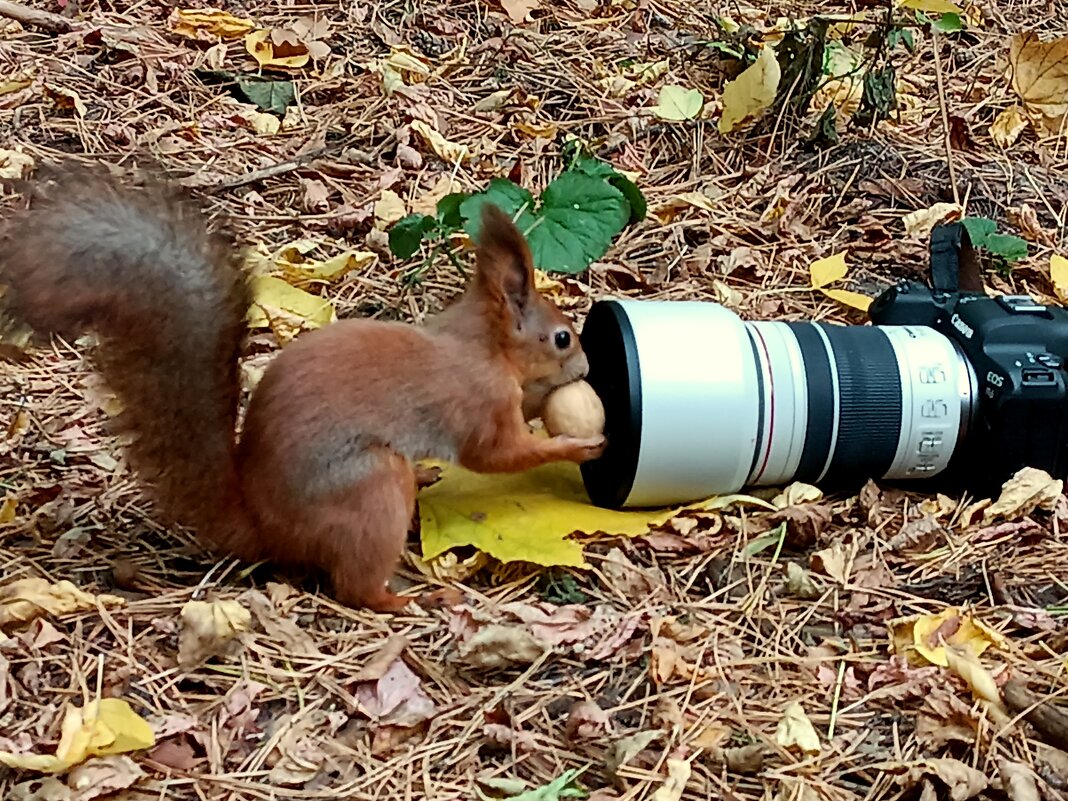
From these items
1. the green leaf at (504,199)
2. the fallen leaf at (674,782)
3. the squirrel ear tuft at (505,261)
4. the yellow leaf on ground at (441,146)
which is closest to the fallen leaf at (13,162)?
the yellow leaf on ground at (441,146)

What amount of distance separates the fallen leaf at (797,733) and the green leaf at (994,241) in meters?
1.37

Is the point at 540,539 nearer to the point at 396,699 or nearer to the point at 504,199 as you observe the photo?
the point at 396,699

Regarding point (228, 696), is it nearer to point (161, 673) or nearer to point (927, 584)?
point (161, 673)

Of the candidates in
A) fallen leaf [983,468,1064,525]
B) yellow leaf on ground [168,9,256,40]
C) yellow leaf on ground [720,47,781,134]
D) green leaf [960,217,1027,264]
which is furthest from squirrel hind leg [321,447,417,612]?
yellow leaf on ground [168,9,256,40]

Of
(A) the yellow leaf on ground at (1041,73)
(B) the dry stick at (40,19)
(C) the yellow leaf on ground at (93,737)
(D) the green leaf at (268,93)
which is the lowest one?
(C) the yellow leaf on ground at (93,737)

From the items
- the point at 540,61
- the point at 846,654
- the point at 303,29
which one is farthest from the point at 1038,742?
the point at 303,29

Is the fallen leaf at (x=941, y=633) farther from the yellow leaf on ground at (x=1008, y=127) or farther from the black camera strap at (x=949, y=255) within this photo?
the yellow leaf on ground at (x=1008, y=127)

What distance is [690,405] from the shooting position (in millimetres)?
1939

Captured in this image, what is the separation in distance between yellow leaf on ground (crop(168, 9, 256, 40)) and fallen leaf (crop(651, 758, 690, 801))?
8.03ft

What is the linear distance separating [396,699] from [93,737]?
1.14ft

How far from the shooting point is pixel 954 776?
4.85 feet

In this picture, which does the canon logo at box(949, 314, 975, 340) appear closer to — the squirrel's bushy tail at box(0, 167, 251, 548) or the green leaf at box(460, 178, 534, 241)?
the green leaf at box(460, 178, 534, 241)

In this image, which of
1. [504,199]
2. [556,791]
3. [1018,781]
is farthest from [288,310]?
[1018,781]

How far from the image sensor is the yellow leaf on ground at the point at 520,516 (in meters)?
1.91
